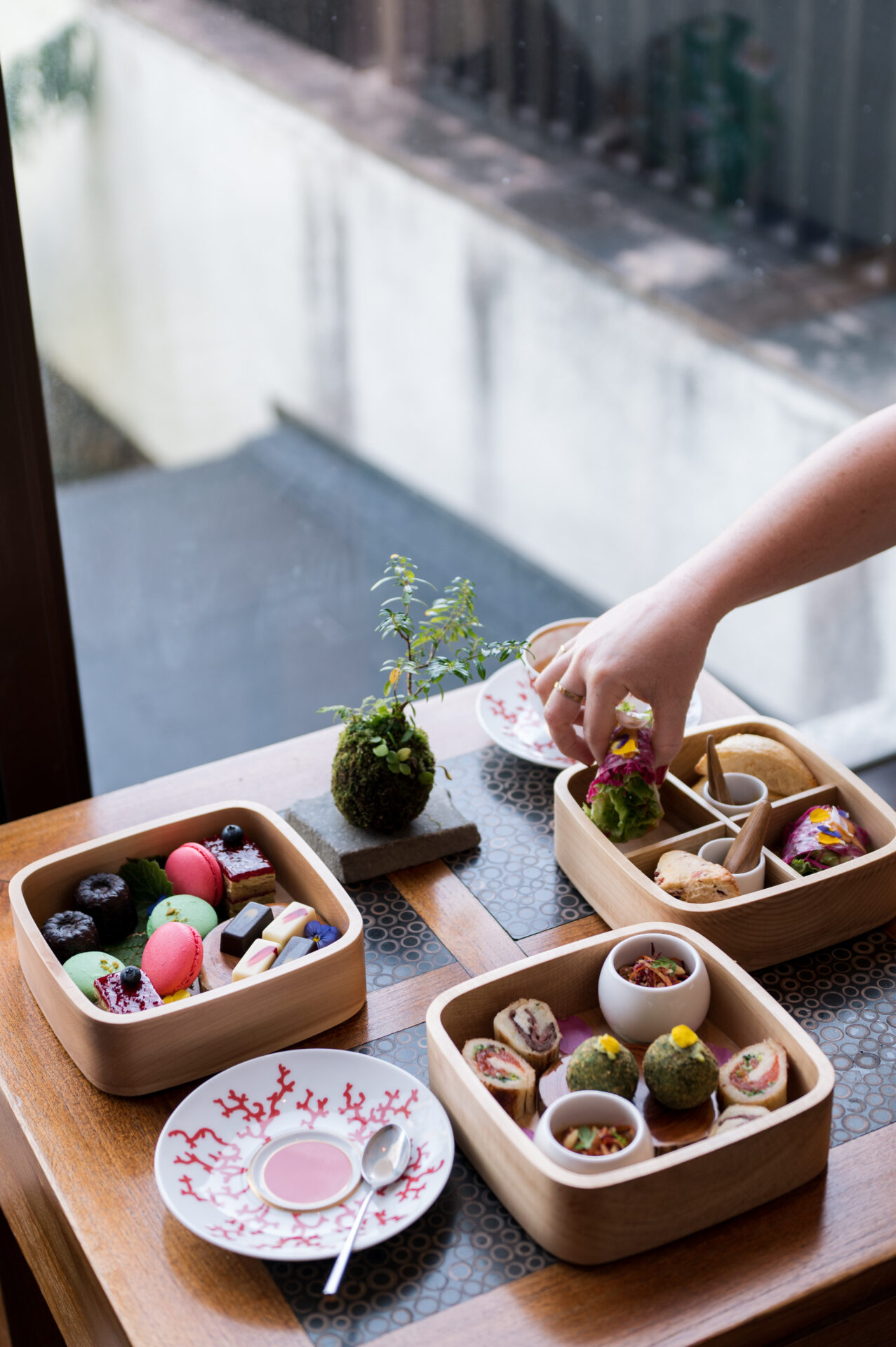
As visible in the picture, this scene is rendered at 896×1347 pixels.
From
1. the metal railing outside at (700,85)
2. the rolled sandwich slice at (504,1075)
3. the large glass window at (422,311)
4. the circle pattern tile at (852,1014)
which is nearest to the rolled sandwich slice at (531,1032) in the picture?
the rolled sandwich slice at (504,1075)

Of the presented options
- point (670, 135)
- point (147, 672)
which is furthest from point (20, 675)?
point (670, 135)

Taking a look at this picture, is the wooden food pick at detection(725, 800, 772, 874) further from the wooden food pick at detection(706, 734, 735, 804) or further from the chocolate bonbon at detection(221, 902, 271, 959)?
the chocolate bonbon at detection(221, 902, 271, 959)

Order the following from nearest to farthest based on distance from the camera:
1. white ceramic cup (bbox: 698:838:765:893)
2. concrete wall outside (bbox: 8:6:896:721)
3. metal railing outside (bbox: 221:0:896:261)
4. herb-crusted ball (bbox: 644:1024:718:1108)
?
herb-crusted ball (bbox: 644:1024:718:1108), white ceramic cup (bbox: 698:838:765:893), concrete wall outside (bbox: 8:6:896:721), metal railing outside (bbox: 221:0:896:261)

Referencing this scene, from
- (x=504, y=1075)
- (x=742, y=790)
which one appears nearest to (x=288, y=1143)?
(x=504, y=1075)

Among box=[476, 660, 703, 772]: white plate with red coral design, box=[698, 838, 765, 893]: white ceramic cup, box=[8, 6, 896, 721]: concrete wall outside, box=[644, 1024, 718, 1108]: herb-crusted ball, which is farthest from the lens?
box=[8, 6, 896, 721]: concrete wall outside

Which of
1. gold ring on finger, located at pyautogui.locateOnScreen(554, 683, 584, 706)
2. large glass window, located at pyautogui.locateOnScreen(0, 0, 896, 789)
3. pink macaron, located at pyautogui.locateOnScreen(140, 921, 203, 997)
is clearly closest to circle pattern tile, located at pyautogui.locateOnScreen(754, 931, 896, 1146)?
gold ring on finger, located at pyautogui.locateOnScreen(554, 683, 584, 706)

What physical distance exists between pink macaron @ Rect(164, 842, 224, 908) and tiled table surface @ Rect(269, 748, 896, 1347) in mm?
155

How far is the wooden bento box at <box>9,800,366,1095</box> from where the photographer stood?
1161mm

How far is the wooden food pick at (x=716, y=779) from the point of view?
1.44 metres

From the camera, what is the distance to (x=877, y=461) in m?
1.25

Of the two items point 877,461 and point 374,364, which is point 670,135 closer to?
point 374,364

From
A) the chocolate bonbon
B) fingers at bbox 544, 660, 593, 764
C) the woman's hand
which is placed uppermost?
the woman's hand

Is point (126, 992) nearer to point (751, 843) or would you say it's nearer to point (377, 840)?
point (377, 840)

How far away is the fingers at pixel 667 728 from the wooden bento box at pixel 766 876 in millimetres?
84
